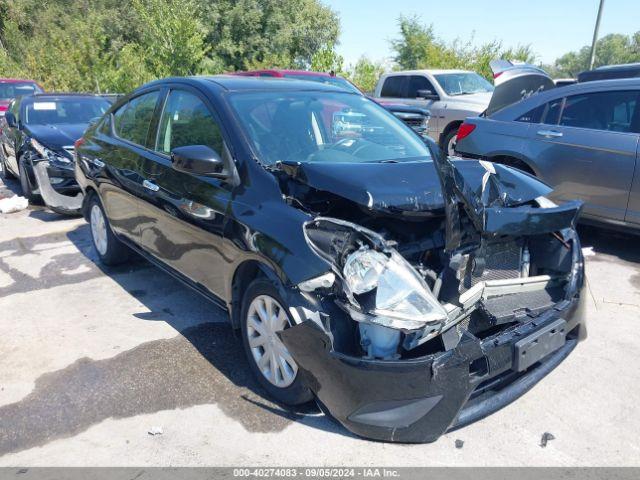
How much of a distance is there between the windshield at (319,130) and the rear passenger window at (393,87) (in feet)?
28.9

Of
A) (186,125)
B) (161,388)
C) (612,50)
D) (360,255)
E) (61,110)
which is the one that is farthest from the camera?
(612,50)

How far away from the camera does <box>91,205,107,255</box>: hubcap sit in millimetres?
5252

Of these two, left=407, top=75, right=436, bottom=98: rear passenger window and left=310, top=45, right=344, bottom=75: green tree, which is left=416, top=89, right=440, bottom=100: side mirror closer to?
left=407, top=75, right=436, bottom=98: rear passenger window

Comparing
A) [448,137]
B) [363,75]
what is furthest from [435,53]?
[448,137]

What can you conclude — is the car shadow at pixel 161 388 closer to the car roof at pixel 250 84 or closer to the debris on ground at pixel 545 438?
the debris on ground at pixel 545 438

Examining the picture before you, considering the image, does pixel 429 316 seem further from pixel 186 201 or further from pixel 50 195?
pixel 50 195

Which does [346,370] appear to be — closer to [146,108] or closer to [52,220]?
[146,108]

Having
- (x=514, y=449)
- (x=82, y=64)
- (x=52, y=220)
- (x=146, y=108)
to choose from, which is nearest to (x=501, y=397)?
(x=514, y=449)

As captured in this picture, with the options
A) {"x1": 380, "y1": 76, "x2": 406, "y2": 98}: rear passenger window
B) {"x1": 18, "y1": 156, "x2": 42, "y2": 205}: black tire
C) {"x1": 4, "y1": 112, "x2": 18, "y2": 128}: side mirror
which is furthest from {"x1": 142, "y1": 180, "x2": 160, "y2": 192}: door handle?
{"x1": 380, "y1": 76, "x2": 406, "y2": 98}: rear passenger window

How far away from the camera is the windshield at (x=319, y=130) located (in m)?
3.33

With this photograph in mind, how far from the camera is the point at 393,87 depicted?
41.5 feet

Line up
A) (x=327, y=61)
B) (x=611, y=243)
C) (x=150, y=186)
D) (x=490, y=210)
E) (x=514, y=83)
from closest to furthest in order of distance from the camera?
(x=490, y=210) < (x=150, y=186) < (x=611, y=243) < (x=514, y=83) < (x=327, y=61)

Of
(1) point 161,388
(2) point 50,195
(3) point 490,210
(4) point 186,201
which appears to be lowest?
(1) point 161,388

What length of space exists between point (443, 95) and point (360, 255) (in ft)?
32.2
